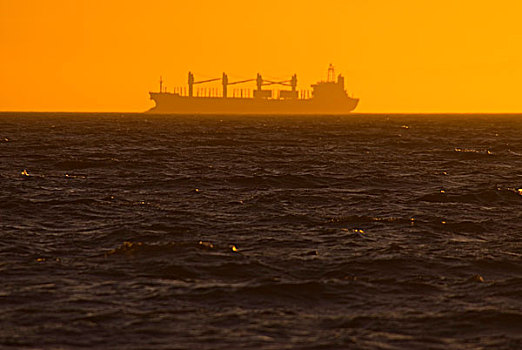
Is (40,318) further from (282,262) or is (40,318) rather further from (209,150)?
(209,150)

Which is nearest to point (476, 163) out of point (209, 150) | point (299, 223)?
point (209, 150)

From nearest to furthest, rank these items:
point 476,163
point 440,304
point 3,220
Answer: point 440,304
point 3,220
point 476,163

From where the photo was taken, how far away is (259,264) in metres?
14.7

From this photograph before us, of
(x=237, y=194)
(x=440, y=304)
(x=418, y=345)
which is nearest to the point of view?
(x=418, y=345)

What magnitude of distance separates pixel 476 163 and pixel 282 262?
2855 centimetres

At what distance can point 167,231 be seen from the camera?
713 inches

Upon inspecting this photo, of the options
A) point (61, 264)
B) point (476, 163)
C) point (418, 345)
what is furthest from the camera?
point (476, 163)

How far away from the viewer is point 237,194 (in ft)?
84.7

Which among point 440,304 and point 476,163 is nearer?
point 440,304

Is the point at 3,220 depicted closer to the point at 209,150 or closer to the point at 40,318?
the point at 40,318

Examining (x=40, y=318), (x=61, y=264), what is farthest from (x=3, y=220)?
(x=40, y=318)

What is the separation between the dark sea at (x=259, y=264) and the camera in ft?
34.8

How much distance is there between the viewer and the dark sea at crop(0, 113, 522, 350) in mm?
10609

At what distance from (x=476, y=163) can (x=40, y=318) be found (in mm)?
33614
